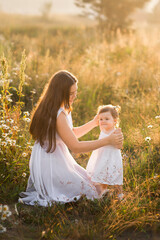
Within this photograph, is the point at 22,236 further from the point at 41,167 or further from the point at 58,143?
the point at 58,143

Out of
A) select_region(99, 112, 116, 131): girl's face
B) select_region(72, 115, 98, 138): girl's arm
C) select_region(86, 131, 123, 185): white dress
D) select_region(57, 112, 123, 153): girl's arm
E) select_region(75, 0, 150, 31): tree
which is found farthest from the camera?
select_region(75, 0, 150, 31): tree

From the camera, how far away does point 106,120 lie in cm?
288

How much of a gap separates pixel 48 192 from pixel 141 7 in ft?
49.0

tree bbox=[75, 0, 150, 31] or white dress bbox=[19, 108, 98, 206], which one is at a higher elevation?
tree bbox=[75, 0, 150, 31]

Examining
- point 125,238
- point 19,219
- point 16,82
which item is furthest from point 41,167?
point 16,82

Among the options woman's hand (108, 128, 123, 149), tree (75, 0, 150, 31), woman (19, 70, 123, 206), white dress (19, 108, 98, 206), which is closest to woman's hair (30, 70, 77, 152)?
woman (19, 70, 123, 206)

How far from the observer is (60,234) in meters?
2.25

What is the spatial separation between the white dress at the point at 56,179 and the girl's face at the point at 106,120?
14.5 inches

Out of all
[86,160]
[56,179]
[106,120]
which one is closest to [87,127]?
[106,120]

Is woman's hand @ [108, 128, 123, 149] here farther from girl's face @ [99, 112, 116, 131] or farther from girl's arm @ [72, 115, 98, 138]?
girl's arm @ [72, 115, 98, 138]

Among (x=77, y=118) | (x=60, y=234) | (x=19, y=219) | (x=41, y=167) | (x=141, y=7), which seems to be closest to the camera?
(x=60, y=234)

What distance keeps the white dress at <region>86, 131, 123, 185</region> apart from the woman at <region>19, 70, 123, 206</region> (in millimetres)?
105

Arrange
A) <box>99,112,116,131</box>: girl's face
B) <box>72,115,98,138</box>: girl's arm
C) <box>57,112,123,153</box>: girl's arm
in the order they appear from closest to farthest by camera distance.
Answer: <box>57,112,123,153</box>: girl's arm → <box>99,112,116,131</box>: girl's face → <box>72,115,98,138</box>: girl's arm

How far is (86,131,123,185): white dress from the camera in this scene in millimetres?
2719
